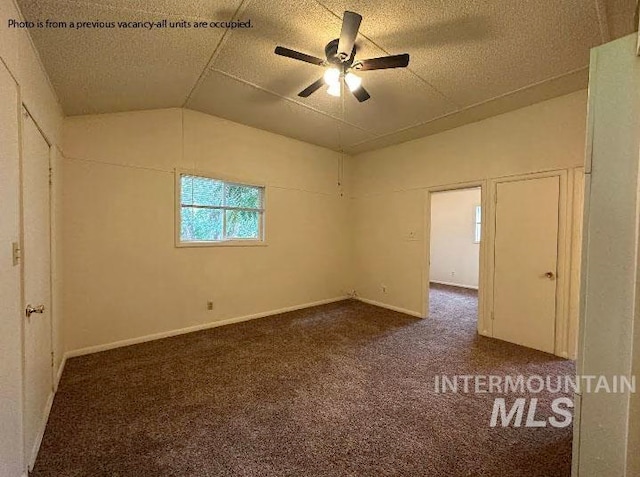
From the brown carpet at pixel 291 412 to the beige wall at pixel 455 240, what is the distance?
149 inches

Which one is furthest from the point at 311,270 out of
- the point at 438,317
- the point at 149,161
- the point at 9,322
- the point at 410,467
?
the point at 9,322

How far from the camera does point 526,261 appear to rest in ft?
10.8

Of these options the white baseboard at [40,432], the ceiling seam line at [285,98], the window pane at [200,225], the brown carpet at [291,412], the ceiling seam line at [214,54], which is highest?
the ceiling seam line at [285,98]

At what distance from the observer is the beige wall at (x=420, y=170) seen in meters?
3.04

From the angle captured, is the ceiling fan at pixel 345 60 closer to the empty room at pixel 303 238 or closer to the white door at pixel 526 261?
the empty room at pixel 303 238

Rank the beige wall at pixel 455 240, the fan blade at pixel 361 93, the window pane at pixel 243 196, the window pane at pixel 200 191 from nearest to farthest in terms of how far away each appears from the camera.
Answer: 1. the fan blade at pixel 361 93
2. the window pane at pixel 200 191
3. the window pane at pixel 243 196
4. the beige wall at pixel 455 240

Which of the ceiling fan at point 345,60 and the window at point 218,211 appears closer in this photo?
the ceiling fan at point 345,60

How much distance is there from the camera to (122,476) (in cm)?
150

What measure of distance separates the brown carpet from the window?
1.39m

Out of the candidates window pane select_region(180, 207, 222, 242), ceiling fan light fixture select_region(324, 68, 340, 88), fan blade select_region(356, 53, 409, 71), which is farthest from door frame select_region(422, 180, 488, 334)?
window pane select_region(180, 207, 222, 242)

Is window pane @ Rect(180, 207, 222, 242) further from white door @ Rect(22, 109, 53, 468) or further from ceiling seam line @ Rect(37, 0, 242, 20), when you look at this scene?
ceiling seam line @ Rect(37, 0, 242, 20)

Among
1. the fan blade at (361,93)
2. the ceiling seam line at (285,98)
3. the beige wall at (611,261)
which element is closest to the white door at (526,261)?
the ceiling seam line at (285,98)

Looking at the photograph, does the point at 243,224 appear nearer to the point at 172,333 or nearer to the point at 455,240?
the point at 172,333

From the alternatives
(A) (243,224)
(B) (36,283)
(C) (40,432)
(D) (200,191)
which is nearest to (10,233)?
(B) (36,283)
